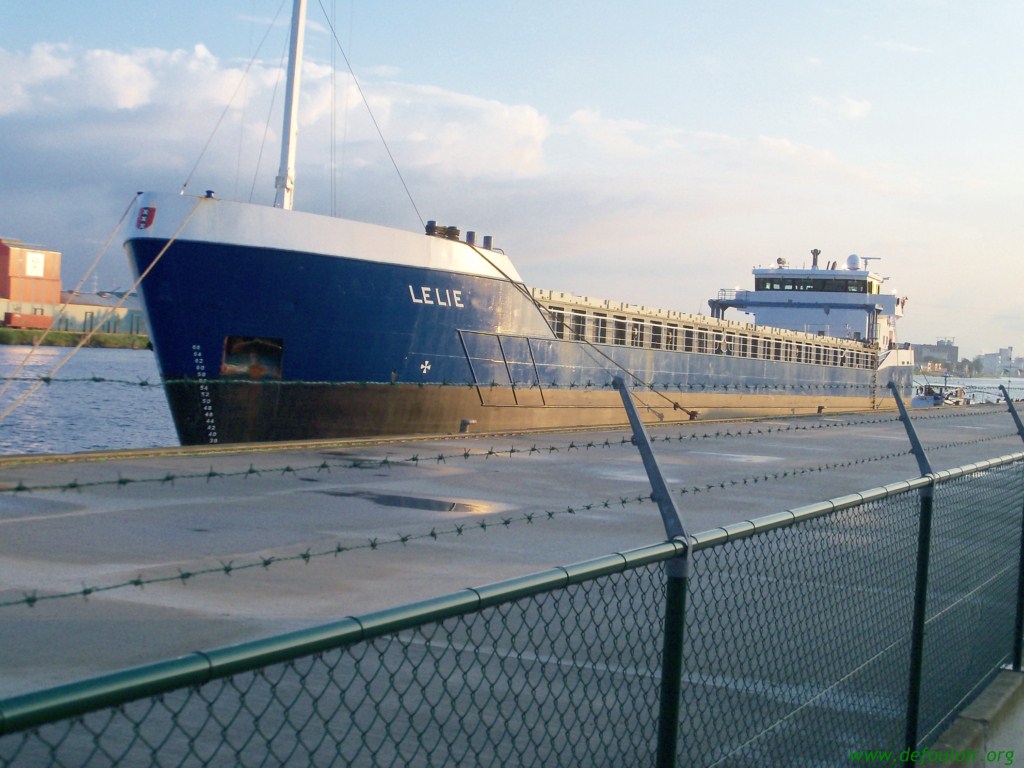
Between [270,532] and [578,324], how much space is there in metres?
17.7

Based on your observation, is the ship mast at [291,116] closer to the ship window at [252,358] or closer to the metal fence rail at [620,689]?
the ship window at [252,358]

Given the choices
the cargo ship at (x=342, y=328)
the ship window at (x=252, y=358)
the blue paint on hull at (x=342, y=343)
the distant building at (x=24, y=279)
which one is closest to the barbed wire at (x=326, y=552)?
the cargo ship at (x=342, y=328)

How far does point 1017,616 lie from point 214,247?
46.7 feet

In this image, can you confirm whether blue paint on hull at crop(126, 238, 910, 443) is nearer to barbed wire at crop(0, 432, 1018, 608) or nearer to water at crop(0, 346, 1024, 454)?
water at crop(0, 346, 1024, 454)

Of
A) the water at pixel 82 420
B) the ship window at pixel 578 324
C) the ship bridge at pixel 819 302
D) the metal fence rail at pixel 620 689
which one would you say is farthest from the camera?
the ship bridge at pixel 819 302

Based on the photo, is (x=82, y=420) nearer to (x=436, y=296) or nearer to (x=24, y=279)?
(x=436, y=296)

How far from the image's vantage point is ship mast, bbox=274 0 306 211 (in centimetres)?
2000

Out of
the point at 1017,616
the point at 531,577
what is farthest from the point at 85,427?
the point at 531,577

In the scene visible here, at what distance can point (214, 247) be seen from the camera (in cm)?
1764

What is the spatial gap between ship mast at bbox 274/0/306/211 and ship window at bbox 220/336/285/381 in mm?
2943

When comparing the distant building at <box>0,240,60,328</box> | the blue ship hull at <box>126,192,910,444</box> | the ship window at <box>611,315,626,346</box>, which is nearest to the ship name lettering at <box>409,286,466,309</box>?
the blue ship hull at <box>126,192,910,444</box>

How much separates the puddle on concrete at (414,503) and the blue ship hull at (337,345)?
4.84m

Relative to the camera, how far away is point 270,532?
804 cm

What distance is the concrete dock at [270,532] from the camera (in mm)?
5449
